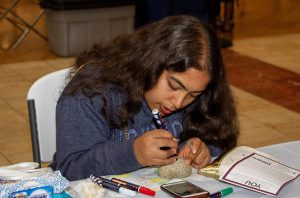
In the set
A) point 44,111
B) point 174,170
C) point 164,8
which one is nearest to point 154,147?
point 174,170

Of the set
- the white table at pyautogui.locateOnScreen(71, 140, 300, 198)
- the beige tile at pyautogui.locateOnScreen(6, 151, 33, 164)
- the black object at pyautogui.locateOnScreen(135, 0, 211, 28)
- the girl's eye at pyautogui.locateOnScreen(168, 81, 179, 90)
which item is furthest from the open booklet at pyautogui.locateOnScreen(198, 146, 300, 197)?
the black object at pyautogui.locateOnScreen(135, 0, 211, 28)

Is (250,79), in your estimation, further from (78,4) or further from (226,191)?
(226,191)

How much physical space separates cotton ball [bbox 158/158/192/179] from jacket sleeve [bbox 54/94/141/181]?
0.12m

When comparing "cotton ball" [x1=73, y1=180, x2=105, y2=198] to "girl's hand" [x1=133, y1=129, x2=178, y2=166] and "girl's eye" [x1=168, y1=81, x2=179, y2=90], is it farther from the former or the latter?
"girl's eye" [x1=168, y1=81, x2=179, y2=90]

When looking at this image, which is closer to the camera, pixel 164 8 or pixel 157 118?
pixel 157 118

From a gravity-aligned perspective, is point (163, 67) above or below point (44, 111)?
above

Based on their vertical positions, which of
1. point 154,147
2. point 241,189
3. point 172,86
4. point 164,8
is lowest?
point 164,8

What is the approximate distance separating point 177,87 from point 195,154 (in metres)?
0.19

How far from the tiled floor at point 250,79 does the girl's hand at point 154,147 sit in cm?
180

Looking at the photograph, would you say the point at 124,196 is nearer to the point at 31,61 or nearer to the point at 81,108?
the point at 81,108

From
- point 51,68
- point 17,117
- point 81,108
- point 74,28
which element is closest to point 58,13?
point 74,28

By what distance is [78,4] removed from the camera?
17.2ft

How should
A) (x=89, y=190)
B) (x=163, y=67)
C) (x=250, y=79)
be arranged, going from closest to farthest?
(x=89, y=190) < (x=163, y=67) < (x=250, y=79)

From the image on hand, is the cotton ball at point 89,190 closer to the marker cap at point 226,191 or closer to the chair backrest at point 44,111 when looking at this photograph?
the marker cap at point 226,191
